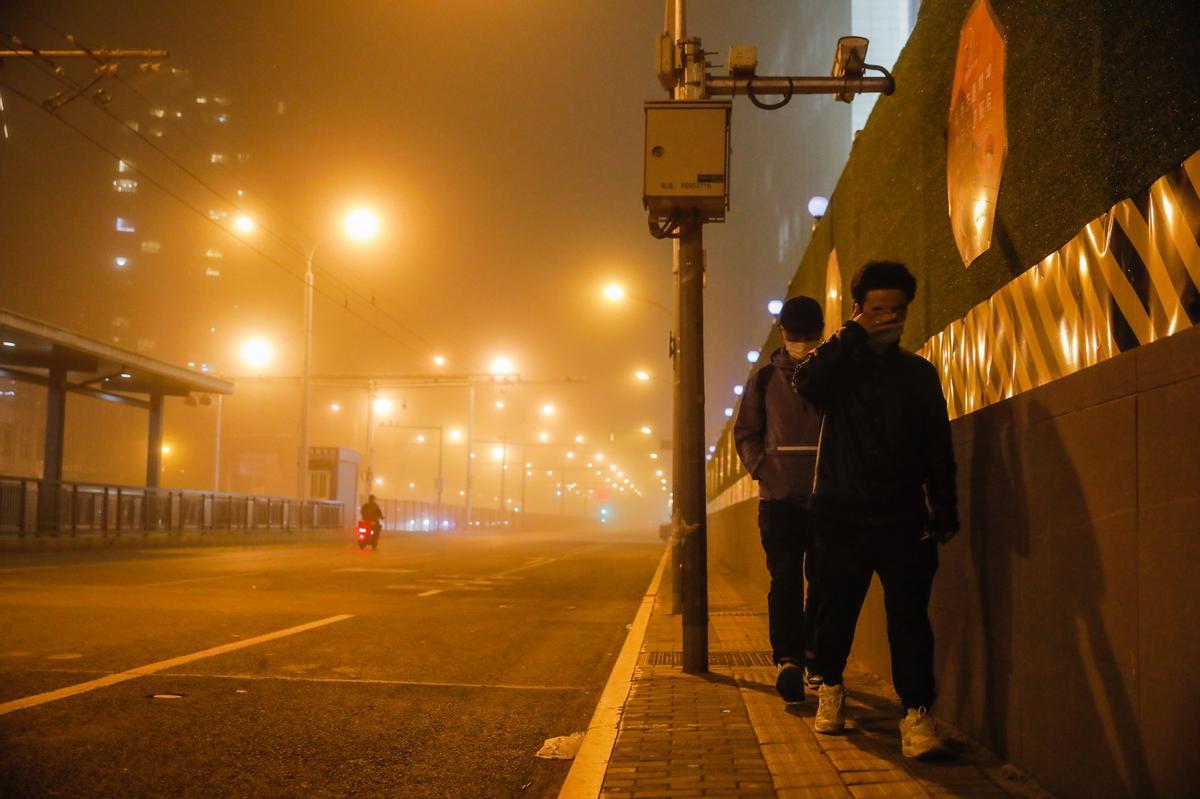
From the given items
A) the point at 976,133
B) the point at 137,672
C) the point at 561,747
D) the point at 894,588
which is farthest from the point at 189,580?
the point at 976,133

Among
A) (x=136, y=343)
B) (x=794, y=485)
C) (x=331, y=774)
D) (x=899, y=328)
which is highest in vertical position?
(x=136, y=343)

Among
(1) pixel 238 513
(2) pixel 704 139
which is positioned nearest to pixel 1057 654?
(2) pixel 704 139

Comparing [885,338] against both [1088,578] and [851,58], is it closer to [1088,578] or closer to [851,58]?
[1088,578]

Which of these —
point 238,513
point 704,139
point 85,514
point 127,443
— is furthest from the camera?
point 127,443

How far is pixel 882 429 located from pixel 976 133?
157 centimetres

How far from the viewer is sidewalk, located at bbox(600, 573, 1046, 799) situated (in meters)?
3.47

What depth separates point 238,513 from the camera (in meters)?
34.6

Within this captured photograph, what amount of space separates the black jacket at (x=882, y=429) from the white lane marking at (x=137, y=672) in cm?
385

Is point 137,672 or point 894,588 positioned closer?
point 894,588

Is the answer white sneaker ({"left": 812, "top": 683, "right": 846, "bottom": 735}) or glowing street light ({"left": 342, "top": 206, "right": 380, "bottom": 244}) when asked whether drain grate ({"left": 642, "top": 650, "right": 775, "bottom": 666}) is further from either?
glowing street light ({"left": 342, "top": 206, "right": 380, "bottom": 244})

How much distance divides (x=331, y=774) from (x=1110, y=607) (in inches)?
111

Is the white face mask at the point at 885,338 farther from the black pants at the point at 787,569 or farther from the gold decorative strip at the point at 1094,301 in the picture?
the black pants at the point at 787,569

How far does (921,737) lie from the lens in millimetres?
3795

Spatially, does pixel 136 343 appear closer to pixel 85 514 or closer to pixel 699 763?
pixel 85 514
